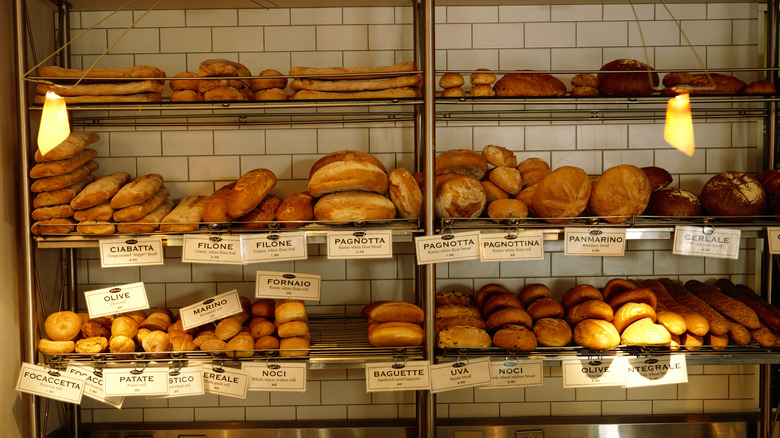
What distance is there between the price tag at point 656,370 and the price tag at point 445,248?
0.72 meters

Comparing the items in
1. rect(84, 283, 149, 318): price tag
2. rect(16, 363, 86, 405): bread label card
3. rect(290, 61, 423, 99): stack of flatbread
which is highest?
rect(290, 61, 423, 99): stack of flatbread

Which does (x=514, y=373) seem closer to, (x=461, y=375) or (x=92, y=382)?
(x=461, y=375)

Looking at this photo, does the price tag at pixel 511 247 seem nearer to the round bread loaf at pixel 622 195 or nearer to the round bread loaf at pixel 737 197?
the round bread loaf at pixel 622 195

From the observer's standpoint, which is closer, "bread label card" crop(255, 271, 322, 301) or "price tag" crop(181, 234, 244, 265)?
"price tag" crop(181, 234, 244, 265)

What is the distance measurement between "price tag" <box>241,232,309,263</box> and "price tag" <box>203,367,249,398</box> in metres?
0.41

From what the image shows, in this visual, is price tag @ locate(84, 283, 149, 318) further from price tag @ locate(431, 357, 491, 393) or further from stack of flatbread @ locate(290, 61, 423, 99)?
price tag @ locate(431, 357, 491, 393)

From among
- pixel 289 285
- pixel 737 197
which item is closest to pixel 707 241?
pixel 737 197

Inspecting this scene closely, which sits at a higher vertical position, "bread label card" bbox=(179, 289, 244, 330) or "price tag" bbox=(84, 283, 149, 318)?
"price tag" bbox=(84, 283, 149, 318)

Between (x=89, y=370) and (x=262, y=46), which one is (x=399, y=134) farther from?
(x=89, y=370)

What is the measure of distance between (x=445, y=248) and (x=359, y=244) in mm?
307

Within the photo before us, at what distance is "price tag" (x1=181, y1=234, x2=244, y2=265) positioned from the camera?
1946mm

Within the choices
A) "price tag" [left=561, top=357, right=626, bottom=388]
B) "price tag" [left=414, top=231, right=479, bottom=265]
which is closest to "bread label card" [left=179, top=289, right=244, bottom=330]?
"price tag" [left=414, top=231, right=479, bottom=265]

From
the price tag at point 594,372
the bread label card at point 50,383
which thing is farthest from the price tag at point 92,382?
the price tag at point 594,372

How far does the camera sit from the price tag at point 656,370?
1.97 m
